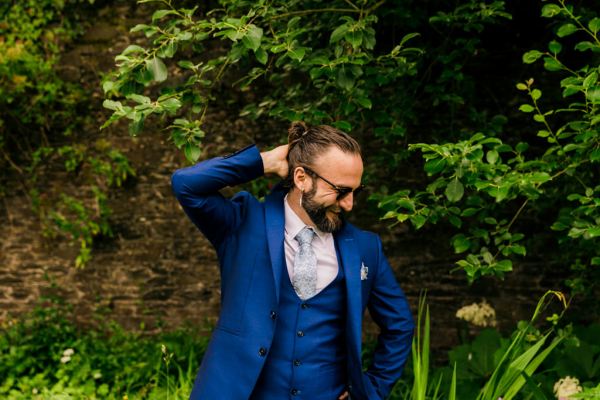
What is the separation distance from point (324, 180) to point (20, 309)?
523 cm

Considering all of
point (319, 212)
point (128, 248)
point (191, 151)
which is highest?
point (191, 151)

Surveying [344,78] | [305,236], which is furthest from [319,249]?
[344,78]

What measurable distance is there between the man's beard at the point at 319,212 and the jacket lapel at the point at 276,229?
0.12 metres

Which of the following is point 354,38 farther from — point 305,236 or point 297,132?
point 305,236

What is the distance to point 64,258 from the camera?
22.1 feet

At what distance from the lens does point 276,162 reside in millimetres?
2668

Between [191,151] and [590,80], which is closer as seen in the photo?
[590,80]

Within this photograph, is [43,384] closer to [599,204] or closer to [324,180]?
[324,180]

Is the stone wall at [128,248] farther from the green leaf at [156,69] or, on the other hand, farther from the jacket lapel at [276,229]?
the jacket lapel at [276,229]

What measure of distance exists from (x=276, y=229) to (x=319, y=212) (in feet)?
0.58

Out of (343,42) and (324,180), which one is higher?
(343,42)

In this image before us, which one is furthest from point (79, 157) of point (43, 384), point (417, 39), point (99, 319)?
point (417, 39)

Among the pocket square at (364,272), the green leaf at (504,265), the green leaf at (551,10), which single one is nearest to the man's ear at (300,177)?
the pocket square at (364,272)

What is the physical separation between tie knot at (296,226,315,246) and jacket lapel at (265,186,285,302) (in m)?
0.08
